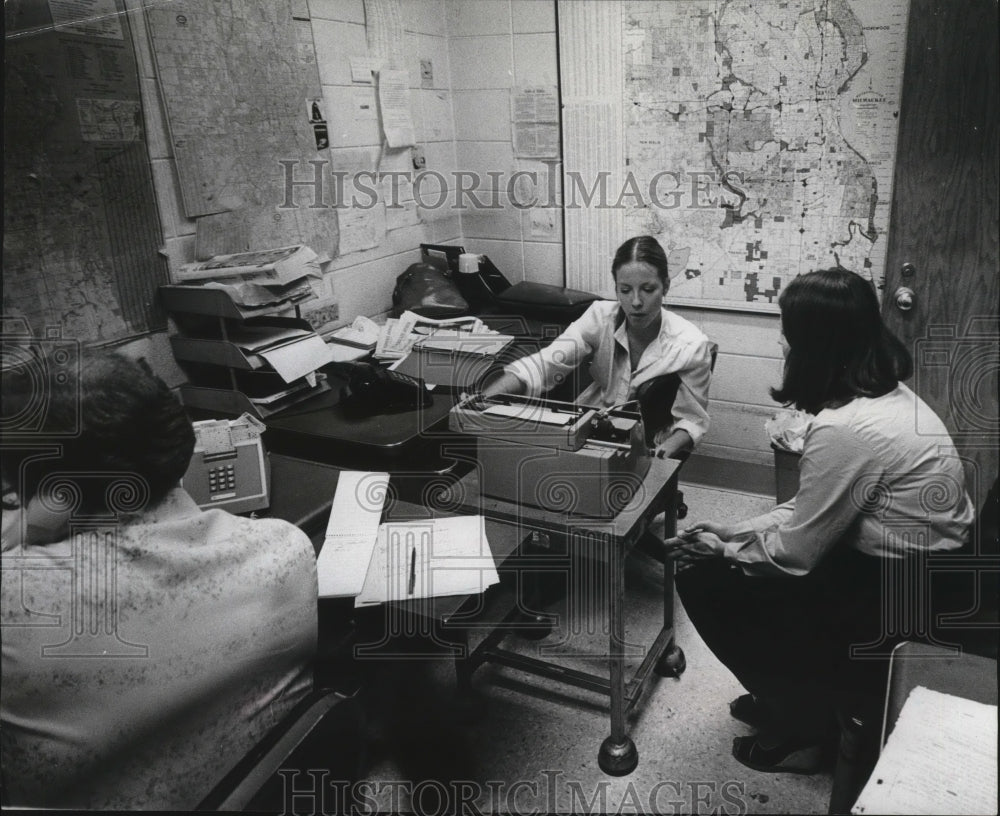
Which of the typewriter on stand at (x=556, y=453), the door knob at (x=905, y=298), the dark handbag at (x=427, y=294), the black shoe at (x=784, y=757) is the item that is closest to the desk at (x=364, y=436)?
the typewriter on stand at (x=556, y=453)

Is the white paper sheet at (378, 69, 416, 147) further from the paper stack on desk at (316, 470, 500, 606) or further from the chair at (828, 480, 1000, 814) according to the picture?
the chair at (828, 480, 1000, 814)

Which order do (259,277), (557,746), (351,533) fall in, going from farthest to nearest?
(259,277)
(557,746)
(351,533)

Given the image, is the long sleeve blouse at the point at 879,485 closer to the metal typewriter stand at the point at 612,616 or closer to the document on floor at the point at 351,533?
the metal typewriter stand at the point at 612,616

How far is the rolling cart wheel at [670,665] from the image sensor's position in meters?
2.29

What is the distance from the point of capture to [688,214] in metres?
3.25

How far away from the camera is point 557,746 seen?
2.04 metres

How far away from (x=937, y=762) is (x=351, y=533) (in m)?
1.22

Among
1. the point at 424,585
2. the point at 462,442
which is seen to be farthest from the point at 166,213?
the point at 424,585

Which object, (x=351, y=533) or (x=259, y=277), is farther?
(x=259, y=277)

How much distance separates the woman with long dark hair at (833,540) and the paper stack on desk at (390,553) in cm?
61

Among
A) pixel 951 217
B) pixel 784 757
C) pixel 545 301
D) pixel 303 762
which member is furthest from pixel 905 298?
pixel 303 762

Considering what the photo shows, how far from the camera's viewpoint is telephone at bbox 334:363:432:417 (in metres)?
2.29

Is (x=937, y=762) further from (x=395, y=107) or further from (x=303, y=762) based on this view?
(x=395, y=107)

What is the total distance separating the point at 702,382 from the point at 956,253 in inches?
40.4
